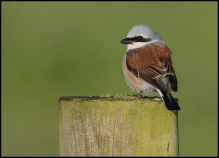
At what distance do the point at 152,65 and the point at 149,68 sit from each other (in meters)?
0.06

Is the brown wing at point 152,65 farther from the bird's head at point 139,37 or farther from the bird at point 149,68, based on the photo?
the bird's head at point 139,37

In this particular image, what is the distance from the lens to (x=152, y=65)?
545cm

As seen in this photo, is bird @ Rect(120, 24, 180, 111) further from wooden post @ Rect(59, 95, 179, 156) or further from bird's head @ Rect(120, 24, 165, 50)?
wooden post @ Rect(59, 95, 179, 156)

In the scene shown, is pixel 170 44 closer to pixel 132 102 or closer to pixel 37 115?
pixel 37 115

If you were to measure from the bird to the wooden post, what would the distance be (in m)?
1.13

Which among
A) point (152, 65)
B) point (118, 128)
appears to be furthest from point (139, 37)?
point (118, 128)

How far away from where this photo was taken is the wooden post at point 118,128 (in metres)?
3.70

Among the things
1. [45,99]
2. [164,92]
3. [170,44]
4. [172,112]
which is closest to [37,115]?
[45,99]

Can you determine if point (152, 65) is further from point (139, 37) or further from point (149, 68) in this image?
point (139, 37)

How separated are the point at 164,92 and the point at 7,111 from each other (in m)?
5.90

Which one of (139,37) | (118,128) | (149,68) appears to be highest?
(139,37)

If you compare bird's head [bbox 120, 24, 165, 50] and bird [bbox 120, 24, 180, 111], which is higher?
bird's head [bbox 120, 24, 165, 50]

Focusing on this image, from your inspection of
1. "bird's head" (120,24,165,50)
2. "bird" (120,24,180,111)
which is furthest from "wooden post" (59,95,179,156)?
"bird's head" (120,24,165,50)

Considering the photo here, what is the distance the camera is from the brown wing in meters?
5.30
